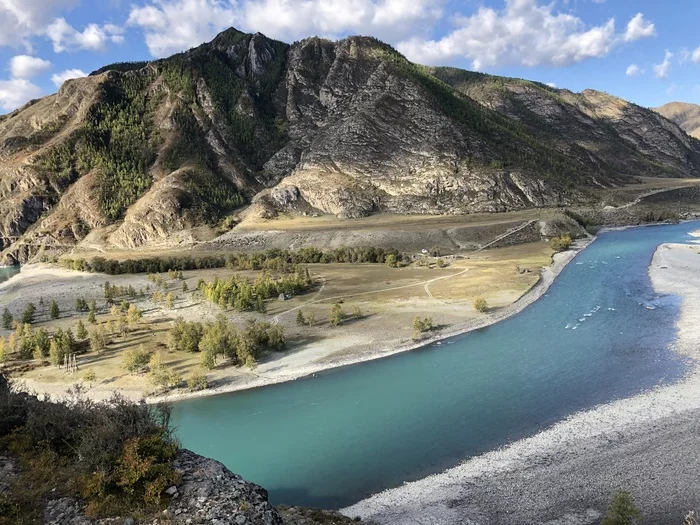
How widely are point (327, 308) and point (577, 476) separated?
163ft

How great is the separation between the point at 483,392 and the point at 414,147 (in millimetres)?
158213

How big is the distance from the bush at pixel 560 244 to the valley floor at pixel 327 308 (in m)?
2.30

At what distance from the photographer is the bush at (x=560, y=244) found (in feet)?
400

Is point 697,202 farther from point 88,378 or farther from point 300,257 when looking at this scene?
point 88,378

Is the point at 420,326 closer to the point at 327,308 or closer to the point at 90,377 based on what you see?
the point at 327,308

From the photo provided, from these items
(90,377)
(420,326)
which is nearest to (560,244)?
(420,326)

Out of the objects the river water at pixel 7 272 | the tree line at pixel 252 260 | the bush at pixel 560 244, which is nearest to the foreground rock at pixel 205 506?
the tree line at pixel 252 260

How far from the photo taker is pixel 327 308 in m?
77.1

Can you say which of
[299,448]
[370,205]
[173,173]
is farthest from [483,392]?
[173,173]

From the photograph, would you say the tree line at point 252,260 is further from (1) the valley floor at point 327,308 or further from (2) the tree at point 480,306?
(2) the tree at point 480,306

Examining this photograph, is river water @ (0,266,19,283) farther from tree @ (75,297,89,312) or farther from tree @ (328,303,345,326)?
tree @ (328,303,345,326)

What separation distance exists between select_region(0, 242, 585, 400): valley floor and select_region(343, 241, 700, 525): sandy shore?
23106 mm

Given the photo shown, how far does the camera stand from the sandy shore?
28.1 m

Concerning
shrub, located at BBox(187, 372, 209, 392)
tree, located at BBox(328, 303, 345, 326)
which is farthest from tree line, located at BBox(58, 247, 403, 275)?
shrub, located at BBox(187, 372, 209, 392)
